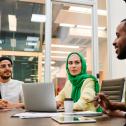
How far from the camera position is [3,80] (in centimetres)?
316

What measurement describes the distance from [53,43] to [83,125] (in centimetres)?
334

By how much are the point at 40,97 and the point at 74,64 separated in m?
1.08

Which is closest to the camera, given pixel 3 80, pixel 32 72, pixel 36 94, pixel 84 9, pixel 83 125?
pixel 83 125

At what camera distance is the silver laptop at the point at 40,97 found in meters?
1.61

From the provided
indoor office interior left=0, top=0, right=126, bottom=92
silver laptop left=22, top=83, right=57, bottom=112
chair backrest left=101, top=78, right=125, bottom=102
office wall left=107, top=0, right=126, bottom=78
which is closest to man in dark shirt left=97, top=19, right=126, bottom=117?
silver laptop left=22, top=83, right=57, bottom=112

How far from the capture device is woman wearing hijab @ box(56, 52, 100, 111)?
2.05 meters

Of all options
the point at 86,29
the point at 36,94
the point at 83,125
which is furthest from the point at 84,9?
the point at 83,125

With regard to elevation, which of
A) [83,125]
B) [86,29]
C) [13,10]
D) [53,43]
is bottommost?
[83,125]

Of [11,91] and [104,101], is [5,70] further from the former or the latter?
[104,101]

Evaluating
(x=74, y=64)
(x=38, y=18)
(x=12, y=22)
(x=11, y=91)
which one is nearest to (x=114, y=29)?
(x=38, y=18)

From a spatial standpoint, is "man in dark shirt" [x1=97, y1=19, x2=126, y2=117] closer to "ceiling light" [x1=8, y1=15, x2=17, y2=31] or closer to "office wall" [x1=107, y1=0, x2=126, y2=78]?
"office wall" [x1=107, y1=0, x2=126, y2=78]

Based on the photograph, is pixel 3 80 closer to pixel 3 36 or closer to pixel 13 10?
pixel 3 36

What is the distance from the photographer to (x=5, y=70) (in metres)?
3.22

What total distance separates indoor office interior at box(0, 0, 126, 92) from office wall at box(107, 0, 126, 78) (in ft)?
0.06
